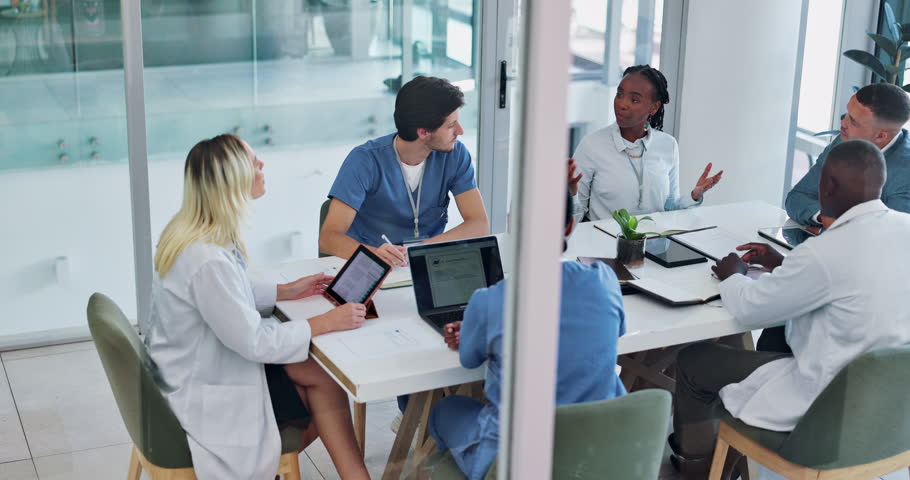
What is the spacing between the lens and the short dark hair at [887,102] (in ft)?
9.80

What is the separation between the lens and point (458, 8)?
414 cm

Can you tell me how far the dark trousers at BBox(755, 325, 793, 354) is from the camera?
256cm

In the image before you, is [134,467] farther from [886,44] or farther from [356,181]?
[886,44]

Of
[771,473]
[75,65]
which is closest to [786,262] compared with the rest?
[771,473]

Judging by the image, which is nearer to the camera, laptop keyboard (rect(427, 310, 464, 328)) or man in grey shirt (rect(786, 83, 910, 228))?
laptop keyboard (rect(427, 310, 464, 328))

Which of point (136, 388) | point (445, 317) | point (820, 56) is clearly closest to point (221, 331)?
point (136, 388)

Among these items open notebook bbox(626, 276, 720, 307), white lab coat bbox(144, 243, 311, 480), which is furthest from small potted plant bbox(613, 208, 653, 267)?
white lab coat bbox(144, 243, 311, 480)

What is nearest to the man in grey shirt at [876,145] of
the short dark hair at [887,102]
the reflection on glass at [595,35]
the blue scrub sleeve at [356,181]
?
the short dark hair at [887,102]

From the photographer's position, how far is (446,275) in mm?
2455

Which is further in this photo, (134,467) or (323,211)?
(323,211)

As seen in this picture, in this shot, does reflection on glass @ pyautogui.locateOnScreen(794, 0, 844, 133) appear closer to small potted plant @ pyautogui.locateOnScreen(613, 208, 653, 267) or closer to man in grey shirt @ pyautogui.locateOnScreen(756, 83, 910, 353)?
man in grey shirt @ pyautogui.locateOnScreen(756, 83, 910, 353)

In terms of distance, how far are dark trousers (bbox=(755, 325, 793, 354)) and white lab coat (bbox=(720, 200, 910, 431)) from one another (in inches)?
2.8

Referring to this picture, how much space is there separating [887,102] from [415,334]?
1657mm

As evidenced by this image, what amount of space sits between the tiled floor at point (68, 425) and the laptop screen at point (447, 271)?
14.3 inches
